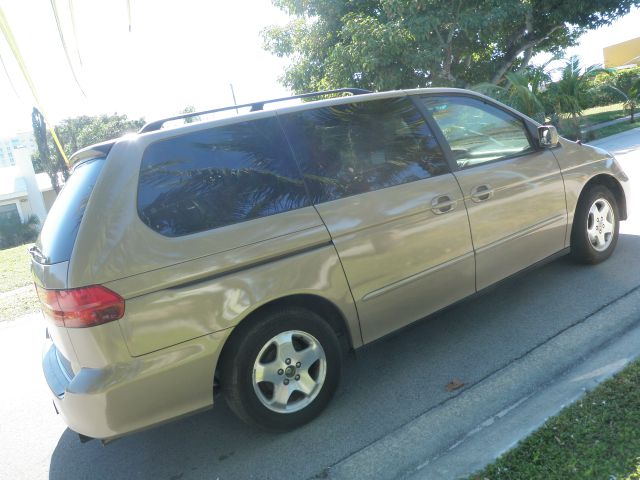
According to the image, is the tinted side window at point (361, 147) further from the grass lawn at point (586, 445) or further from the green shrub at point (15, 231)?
the green shrub at point (15, 231)

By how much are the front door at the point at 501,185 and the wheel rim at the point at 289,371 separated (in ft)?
4.76

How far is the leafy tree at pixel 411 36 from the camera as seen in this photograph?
15.3 m

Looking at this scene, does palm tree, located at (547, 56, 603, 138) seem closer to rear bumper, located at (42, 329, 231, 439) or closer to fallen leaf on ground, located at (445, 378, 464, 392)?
fallen leaf on ground, located at (445, 378, 464, 392)

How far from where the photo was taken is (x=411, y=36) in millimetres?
15258

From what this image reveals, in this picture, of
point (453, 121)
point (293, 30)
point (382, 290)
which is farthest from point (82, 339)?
point (293, 30)

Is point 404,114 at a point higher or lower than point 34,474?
higher

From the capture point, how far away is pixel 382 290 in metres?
3.35

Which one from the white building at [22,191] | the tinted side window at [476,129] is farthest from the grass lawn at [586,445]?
the white building at [22,191]

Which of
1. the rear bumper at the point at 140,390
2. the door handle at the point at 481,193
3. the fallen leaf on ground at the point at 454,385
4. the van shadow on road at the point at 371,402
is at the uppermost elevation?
the door handle at the point at 481,193

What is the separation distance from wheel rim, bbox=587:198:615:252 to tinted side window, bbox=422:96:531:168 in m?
0.97

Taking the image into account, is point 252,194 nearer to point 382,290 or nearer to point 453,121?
point 382,290

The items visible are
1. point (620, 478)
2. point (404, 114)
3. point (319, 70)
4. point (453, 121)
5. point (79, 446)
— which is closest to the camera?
point (620, 478)

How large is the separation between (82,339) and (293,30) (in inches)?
716

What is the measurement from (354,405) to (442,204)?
144 cm
